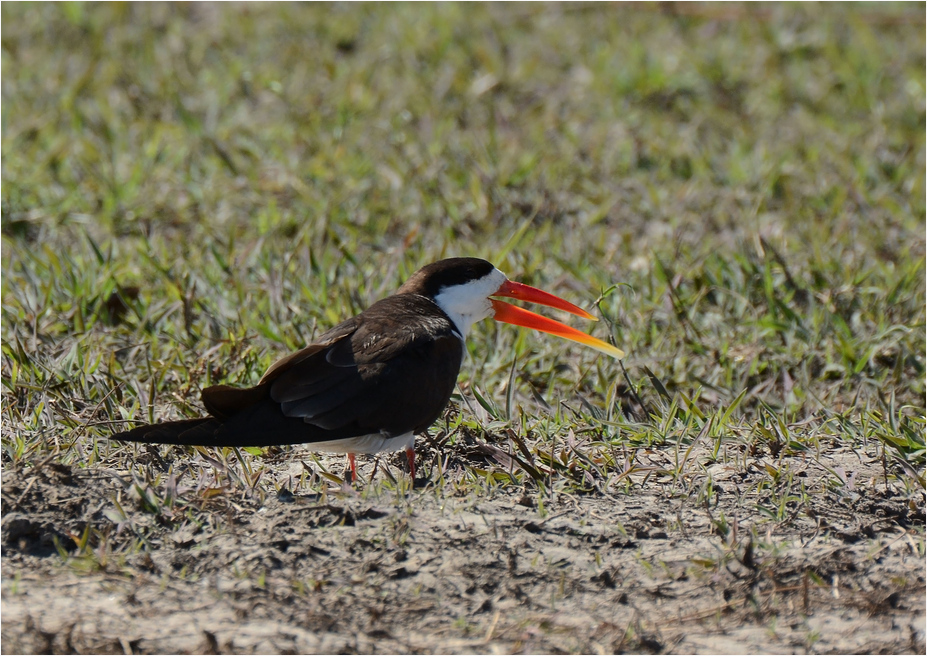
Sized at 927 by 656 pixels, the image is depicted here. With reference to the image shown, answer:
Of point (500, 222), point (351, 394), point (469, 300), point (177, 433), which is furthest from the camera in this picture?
point (500, 222)

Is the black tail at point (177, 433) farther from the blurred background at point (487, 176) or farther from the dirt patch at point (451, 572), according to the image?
the blurred background at point (487, 176)

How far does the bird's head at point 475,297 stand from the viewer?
390 cm

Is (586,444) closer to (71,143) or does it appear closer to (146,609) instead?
(146,609)

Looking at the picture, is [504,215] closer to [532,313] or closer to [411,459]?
[532,313]

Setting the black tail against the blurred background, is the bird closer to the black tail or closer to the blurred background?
the black tail

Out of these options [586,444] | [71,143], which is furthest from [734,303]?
[71,143]

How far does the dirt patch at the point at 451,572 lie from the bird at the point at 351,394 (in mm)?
192

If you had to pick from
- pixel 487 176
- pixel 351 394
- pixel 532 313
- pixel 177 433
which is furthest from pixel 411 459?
pixel 487 176

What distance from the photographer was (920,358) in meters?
4.30

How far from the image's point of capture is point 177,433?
3014 mm

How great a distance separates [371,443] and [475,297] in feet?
2.73

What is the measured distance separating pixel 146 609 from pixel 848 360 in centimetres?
285

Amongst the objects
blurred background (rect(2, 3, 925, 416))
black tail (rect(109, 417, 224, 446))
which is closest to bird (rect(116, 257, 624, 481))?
black tail (rect(109, 417, 224, 446))

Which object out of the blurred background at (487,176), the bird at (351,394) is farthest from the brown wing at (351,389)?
the blurred background at (487,176)
